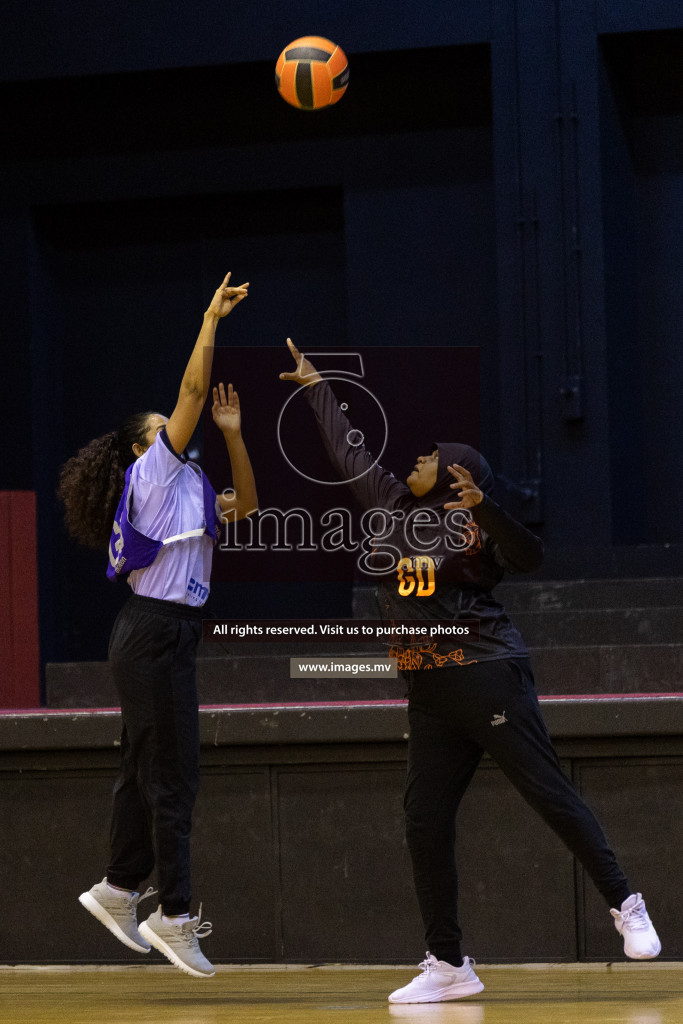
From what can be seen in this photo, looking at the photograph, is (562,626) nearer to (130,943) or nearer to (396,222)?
(130,943)

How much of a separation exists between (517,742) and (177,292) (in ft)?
17.3

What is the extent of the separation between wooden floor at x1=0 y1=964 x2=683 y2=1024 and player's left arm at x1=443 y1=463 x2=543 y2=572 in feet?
3.80

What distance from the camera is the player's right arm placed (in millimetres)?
3631

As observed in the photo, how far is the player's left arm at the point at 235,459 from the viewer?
366 centimetres

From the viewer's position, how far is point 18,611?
512 cm

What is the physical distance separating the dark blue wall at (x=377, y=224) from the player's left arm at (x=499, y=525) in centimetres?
269

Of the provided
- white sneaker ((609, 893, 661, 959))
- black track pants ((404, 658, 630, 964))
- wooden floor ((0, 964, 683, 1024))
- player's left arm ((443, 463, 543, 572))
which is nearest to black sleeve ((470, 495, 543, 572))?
player's left arm ((443, 463, 543, 572))

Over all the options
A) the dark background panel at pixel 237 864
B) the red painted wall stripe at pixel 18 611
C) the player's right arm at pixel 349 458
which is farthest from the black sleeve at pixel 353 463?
the red painted wall stripe at pixel 18 611

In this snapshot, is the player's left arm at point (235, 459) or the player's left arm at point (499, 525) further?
the player's left arm at point (235, 459)

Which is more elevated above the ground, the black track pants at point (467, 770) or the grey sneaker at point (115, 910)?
the black track pants at point (467, 770)

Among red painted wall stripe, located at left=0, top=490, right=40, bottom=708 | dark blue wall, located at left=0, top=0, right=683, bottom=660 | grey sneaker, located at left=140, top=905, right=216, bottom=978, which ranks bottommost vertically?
grey sneaker, located at left=140, top=905, right=216, bottom=978

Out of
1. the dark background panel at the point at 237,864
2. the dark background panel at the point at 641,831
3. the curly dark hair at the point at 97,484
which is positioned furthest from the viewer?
the dark background panel at the point at 237,864

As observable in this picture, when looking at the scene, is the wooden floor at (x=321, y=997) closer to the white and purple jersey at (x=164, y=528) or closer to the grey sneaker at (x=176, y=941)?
the grey sneaker at (x=176, y=941)

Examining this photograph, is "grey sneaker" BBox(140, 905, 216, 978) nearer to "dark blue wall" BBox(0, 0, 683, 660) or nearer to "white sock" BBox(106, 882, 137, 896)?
"white sock" BBox(106, 882, 137, 896)
